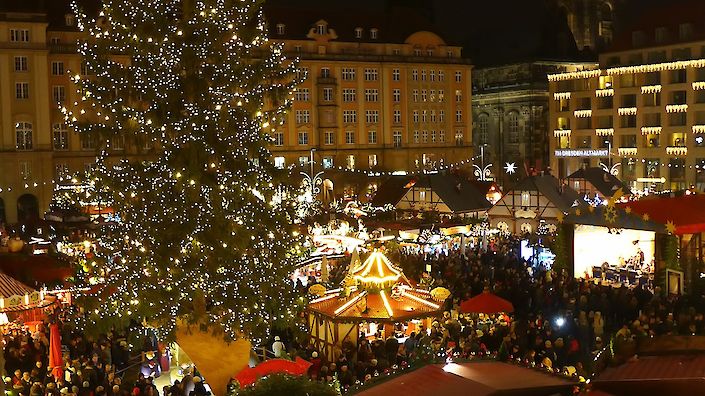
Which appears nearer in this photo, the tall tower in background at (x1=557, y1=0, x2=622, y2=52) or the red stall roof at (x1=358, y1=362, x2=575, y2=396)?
the red stall roof at (x1=358, y1=362, x2=575, y2=396)

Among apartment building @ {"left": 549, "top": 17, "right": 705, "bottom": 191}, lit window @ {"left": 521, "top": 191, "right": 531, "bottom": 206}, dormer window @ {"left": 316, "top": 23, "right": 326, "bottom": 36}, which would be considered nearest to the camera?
lit window @ {"left": 521, "top": 191, "right": 531, "bottom": 206}

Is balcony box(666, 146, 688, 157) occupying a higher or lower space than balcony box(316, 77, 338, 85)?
lower

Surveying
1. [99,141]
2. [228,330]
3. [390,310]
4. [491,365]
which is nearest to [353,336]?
[390,310]

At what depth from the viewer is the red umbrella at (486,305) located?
17.5 meters

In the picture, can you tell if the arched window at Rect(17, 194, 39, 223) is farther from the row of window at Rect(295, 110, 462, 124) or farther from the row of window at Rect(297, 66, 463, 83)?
the row of window at Rect(297, 66, 463, 83)

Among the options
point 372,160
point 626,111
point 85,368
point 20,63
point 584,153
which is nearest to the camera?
point 85,368

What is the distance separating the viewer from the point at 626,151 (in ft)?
180

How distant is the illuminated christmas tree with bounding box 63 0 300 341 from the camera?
1404 cm

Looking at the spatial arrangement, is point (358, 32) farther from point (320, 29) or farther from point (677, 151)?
point (677, 151)

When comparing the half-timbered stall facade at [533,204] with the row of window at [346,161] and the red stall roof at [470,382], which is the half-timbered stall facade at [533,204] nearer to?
the red stall roof at [470,382]

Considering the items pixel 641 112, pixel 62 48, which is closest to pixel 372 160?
pixel 641 112

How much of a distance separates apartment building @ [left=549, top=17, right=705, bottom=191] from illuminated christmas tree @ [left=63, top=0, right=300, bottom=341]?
1571 inches

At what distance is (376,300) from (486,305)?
235 centimetres

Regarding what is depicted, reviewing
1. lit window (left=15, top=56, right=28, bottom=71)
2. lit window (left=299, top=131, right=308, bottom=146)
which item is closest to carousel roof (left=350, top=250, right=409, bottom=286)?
lit window (left=15, top=56, right=28, bottom=71)
